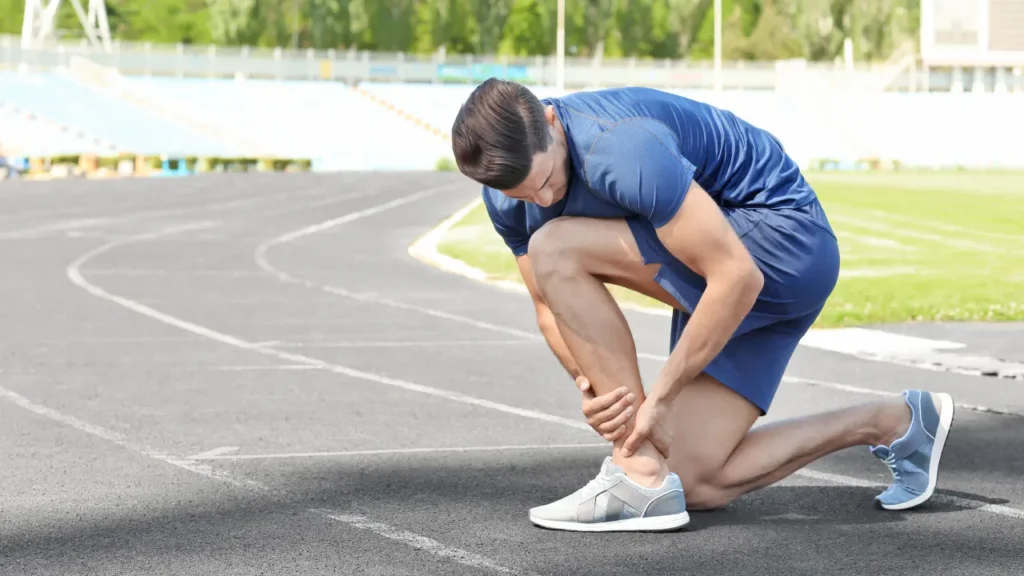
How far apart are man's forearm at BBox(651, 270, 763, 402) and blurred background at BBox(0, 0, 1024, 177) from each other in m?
49.8

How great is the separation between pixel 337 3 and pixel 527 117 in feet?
308

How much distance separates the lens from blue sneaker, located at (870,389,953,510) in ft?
17.2

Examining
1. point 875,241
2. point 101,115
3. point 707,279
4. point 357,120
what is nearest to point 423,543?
point 707,279

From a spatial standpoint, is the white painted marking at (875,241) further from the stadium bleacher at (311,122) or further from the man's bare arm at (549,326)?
the stadium bleacher at (311,122)

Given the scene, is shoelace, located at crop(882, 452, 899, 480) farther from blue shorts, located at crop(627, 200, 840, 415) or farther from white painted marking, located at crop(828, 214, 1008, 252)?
white painted marking, located at crop(828, 214, 1008, 252)

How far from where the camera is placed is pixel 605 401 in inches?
187

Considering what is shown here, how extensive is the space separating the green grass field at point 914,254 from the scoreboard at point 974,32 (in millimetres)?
44979

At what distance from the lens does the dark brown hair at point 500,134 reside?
4.47 metres

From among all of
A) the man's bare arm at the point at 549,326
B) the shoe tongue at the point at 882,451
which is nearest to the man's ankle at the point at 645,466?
the man's bare arm at the point at 549,326

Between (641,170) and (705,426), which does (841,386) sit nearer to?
(705,426)

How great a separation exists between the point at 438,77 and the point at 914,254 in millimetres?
65313

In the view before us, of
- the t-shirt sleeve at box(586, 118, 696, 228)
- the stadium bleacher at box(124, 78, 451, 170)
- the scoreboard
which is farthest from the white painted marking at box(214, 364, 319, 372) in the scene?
the scoreboard

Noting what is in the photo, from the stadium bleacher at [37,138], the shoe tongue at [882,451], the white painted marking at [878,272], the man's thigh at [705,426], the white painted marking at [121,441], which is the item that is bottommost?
the stadium bleacher at [37,138]

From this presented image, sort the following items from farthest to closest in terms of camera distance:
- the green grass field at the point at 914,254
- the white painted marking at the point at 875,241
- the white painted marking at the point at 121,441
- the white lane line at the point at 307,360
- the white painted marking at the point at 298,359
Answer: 1. the white painted marking at the point at 875,241
2. the green grass field at the point at 914,254
3. the white painted marking at the point at 298,359
4. the white lane line at the point at 307,360
5. the white painted marking at the point at 121,441
